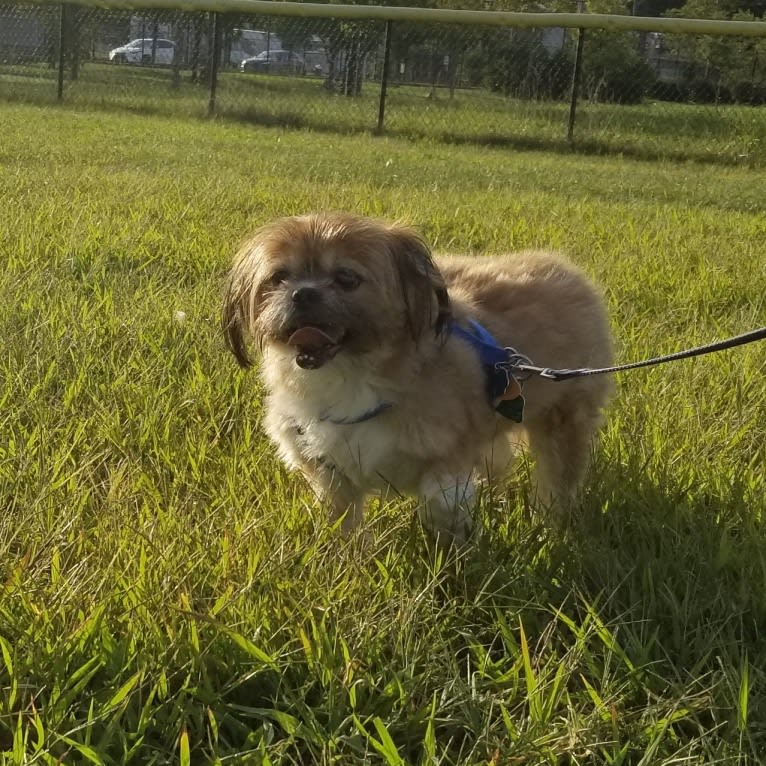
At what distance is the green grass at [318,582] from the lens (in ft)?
5.15

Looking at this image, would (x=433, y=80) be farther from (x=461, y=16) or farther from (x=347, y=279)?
(x=347, y=279)

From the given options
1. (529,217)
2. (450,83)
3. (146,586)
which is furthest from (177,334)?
(450,83)

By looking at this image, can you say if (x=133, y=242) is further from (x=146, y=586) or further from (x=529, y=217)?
(x=146, y=586)

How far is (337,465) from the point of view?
2301 millimetres

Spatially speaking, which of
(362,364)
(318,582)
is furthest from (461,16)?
(318,582)

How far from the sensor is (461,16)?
13.0 meters

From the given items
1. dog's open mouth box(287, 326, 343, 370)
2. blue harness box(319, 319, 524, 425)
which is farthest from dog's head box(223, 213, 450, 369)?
blue harness box(319, 319, 524, 425)

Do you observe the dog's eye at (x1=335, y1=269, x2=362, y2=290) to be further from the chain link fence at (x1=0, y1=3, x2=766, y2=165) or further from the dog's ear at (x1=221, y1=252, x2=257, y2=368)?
the chain link fence at (x1=0, y1=3, x2=766, y2=165)

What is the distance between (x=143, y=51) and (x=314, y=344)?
1515cm

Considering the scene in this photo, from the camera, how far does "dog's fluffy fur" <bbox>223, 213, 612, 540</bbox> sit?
7.19 feet

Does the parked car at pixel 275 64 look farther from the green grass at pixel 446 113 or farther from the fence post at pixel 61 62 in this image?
the fence post at pixel 61 62

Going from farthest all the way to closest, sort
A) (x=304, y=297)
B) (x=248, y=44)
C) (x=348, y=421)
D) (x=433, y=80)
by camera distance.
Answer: (x=248, y=44), (x=433, y=80), (x=348, y=421), (x=304, y=297)

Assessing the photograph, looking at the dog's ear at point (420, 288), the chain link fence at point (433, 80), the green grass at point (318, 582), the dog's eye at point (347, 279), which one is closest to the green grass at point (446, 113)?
the chain link fence at point (433, 80)

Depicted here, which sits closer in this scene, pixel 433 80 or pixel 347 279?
→ pixel 347 279
